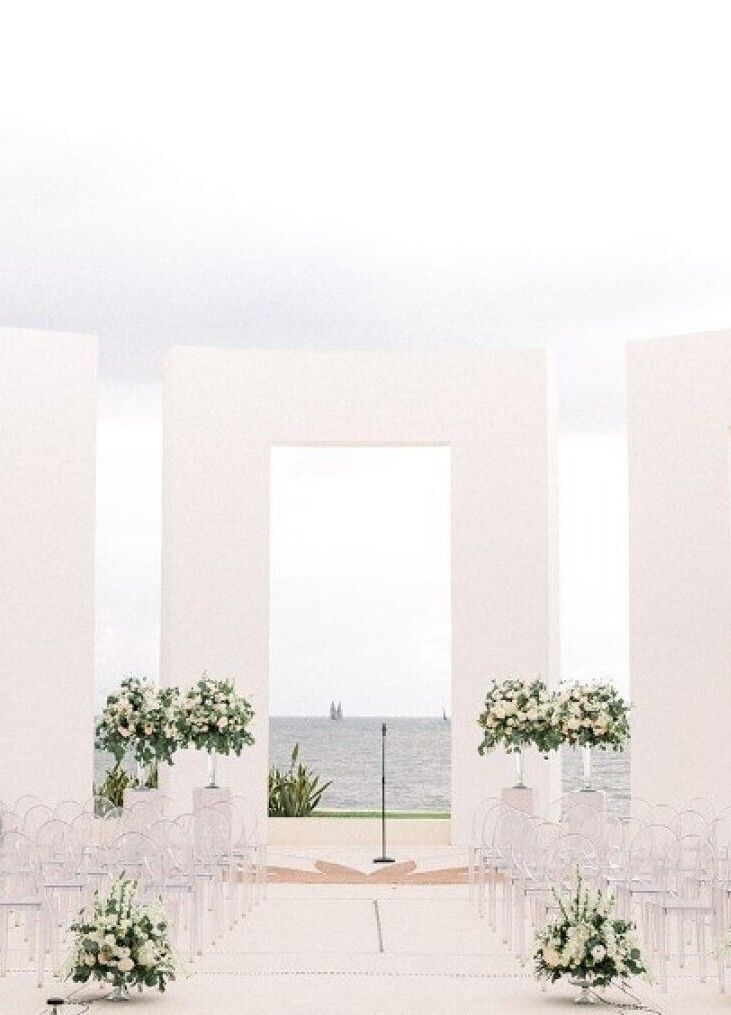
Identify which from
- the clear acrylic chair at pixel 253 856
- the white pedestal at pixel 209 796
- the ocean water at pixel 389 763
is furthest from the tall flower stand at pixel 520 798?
the ocean water at pixel 389 763

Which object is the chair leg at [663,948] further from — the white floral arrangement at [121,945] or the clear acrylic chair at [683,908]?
the white floral arrangement at [121,945]

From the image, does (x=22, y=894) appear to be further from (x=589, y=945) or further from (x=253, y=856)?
(x=253, y=856)

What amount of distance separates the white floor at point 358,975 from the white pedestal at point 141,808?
1.87 m

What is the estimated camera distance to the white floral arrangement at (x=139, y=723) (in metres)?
14.9

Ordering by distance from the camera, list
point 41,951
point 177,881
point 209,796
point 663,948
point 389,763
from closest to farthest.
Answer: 1. point 41,951
2. point 663,948
3. point 177,881
4. point 209,796
5. point 389,763

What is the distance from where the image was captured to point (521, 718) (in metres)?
14.9

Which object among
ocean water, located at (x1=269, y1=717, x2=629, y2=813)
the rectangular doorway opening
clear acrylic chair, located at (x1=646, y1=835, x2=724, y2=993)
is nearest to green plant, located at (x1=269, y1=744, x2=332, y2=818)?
clear acrylic chair, located at (x1=646, y1=835, x2=724, y2=993)

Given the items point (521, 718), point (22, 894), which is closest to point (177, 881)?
point (22, 894)

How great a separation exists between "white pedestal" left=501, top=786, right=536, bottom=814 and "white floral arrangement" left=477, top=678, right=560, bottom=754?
39 centimetres

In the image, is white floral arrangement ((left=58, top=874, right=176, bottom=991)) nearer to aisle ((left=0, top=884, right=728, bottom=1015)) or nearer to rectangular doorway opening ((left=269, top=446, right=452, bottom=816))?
aisle ((left=0, top=884, right=728, bottom=1015))

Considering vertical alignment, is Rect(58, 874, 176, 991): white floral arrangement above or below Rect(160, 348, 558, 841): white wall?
below

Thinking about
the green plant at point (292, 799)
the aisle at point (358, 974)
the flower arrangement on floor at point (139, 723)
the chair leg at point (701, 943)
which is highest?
the flower arrangement on floor at point (139, 723)

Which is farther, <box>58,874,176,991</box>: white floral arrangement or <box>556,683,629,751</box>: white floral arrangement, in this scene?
<box>556,683,629,751</box>: white floral arrangement

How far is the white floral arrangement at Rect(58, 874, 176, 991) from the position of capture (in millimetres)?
9047
